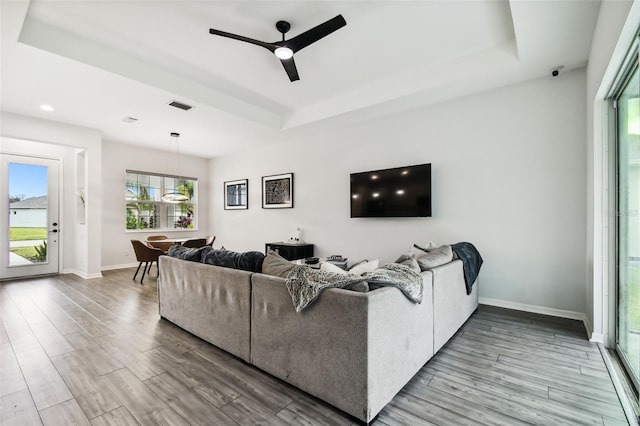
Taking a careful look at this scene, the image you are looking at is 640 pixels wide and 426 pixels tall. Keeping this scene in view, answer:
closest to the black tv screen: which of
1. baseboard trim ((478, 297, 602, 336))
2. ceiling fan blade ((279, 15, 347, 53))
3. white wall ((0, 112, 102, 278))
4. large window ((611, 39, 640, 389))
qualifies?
baseboard trim ((478, 297, 602, 336))

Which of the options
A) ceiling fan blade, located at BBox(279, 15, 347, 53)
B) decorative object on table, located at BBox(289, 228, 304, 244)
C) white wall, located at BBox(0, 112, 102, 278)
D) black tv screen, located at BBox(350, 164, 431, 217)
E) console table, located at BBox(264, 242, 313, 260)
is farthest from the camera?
decorative object on table, located at BBox(289, 228, 304, 244)

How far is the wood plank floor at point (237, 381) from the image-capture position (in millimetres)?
1665

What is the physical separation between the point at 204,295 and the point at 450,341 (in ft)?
7.33

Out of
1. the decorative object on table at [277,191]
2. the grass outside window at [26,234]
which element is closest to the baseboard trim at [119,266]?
the grass outside window at [26,234]

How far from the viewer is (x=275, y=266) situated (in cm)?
215

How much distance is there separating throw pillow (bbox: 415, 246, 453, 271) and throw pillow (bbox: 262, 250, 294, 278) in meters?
1.08

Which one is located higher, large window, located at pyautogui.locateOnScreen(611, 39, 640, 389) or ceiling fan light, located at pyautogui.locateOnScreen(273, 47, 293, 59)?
ceiling fan light, located at pyautogui.locateOnScreen(273, 47, 293, 59)

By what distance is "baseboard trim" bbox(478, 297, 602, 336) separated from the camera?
3.13m

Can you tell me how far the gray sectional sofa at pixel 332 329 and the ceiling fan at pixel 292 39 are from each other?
2.03 metres

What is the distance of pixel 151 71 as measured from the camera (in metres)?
3.63

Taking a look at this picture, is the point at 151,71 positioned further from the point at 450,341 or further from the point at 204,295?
the point at 450,341

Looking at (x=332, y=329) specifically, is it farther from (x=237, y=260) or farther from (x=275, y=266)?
(x=237, y=260)

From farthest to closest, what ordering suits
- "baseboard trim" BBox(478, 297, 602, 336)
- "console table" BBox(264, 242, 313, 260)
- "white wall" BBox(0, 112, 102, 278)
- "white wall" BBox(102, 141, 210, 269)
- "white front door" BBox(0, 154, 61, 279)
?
"white wall" BBox(102, 141, 210, 269)
"console table" BBox(264, 242, 313, 260)
"white front door" BBox(0, 154, 61, 279)
"white wall" BBox(0, 112, 102, 278)
"baseboard trim" BBox(478, 297, 602, 336)

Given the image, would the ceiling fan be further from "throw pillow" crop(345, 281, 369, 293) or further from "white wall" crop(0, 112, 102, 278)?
"white wall" crop(0, 112, 102, 278)
